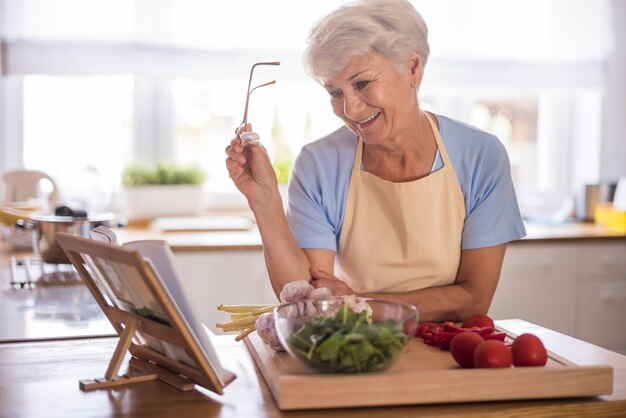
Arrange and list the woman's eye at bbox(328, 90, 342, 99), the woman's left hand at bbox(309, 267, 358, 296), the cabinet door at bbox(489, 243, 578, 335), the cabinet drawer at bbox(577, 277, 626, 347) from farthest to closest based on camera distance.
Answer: the cabinet drawer at bbox(577, 277, 626, 347)
the cabinet door at bbox(489, 243, 578, 335)
the woman's eye at bbox(328, 90, 342, 99)
the woman's left hand at bbox(309, 267, 358, 296)

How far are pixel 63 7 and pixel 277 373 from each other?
102 inches

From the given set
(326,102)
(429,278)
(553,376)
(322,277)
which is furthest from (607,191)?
(553,376)

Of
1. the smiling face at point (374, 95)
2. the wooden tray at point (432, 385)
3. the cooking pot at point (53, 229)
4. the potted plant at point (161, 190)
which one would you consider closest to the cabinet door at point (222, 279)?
the cooking pot at point (53, 229)

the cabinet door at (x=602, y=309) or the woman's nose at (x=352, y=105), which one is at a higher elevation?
the woman's nose at (x=352, y=105)

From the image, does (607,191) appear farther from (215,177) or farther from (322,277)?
(322,277)

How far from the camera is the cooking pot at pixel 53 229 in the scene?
234 centimetres

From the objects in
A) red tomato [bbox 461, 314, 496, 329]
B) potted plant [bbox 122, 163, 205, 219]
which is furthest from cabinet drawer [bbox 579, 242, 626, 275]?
red tomato [bbox 461, 314, 496, 329]

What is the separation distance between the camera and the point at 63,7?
11.2 ft

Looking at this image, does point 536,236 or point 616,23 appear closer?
point 536,236

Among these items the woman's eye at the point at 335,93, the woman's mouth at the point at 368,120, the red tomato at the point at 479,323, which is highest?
the woman's eye at the point at 335,93

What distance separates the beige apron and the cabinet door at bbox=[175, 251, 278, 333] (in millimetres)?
960

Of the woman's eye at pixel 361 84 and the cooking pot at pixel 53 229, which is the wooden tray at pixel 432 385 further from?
Result: the cooking pot at pixel 53 229

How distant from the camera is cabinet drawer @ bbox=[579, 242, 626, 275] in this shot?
3230mm

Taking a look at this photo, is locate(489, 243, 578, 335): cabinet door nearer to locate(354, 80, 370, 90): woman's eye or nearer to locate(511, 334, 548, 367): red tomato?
locate(354, 80, 370, 90): woman's eye
